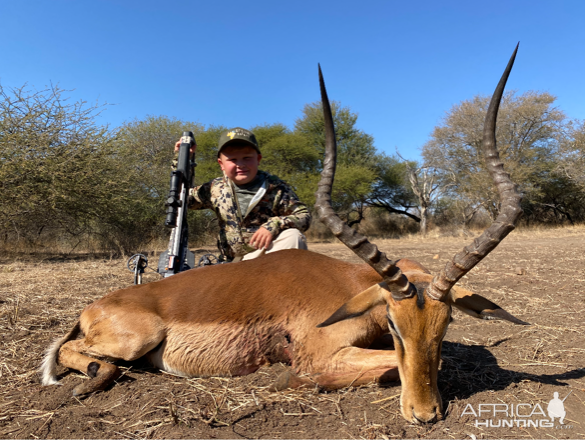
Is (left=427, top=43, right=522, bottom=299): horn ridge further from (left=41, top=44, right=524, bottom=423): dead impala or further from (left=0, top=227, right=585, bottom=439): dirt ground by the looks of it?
(left=0, top=227, right=585, bottom=439): dirt ground

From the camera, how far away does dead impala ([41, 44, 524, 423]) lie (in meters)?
2.57

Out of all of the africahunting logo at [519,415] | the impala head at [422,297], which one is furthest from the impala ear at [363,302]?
the africahunting logo at [519,415]

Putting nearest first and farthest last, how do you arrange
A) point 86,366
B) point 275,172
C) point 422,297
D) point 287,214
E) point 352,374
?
point 422,297 → point 352,374 → point 86,366 → point 287,214 → point 275,172

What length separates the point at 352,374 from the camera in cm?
285

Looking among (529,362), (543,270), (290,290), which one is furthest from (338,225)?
(543,270)

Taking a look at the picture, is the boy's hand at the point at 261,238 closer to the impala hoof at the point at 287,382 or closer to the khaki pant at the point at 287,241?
the khaki pant at the point at 287,241

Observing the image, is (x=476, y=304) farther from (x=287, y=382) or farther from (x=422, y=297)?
(x=287, y=382)

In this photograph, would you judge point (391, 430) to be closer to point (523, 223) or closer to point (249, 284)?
point (249, 284)

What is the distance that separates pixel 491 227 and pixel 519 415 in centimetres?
122

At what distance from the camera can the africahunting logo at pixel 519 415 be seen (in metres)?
2.42

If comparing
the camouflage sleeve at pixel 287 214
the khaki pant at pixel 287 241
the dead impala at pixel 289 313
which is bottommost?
the dead impala at pixel 289 313

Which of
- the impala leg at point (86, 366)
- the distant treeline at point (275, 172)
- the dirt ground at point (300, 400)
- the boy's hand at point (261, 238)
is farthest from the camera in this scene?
the distant treeline at point (275, 172)

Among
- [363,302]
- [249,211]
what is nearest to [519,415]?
[363,302]

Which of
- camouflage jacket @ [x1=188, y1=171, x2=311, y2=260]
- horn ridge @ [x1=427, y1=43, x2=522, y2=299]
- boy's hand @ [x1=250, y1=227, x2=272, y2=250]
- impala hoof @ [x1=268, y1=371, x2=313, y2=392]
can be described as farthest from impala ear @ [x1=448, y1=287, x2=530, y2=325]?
camouflage jacket @ [x1=188, y1=171, x2=311, y2=260]
